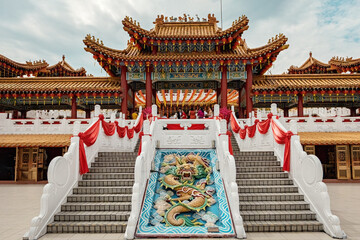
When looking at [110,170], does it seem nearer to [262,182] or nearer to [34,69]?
[262,182]

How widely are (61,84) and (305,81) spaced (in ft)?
54.6

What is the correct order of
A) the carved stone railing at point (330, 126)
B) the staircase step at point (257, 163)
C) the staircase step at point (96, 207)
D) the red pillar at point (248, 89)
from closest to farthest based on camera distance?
the staircase step at point (96, 207), the staircase step at point (257, 163), the carved stone railing at point (330, 126), the red pillar at point (248, 89)

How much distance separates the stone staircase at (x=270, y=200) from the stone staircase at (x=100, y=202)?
3.21 metres

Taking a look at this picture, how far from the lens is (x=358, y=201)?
7.68 metres

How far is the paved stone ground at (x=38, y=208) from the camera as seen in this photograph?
5164 millimetres

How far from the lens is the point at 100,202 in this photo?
629 centimetres

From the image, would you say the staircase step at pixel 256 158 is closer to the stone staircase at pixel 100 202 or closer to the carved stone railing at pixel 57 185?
the stone staircase at pixel 100 202

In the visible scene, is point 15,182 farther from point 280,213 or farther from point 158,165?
point 280,213

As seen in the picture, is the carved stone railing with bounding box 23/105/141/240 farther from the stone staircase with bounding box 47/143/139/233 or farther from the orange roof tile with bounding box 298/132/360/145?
the orange roof tile with bounding box 298/132/360/145

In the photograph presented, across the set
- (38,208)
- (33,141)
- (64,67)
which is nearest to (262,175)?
(38,208)

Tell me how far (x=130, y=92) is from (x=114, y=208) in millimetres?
11991

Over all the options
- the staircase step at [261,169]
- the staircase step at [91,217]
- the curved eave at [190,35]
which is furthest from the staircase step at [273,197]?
the curved eave at [190,35]

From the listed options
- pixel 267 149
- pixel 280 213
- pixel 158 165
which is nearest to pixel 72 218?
pixel 158 165

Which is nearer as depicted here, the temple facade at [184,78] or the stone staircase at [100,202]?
the stone staircase at [100,202]
